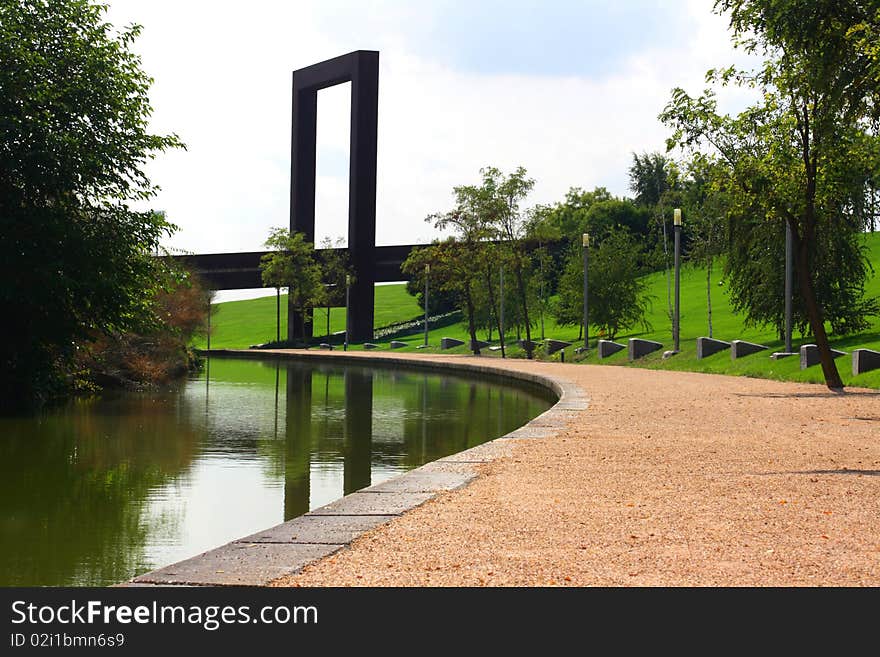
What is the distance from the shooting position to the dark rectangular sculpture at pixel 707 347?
3359cm

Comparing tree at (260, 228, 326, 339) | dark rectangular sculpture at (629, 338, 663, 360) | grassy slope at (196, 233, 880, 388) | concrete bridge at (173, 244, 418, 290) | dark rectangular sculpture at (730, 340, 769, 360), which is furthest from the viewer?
concrete bridge at (173, 244, 418, 290)

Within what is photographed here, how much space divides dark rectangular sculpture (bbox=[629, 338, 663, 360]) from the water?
12.2 metres

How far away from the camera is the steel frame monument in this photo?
65.9 metres

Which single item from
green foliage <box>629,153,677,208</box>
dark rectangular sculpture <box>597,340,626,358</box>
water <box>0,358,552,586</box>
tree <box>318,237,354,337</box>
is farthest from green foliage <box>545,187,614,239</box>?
water <box>0,358,552,586</box>

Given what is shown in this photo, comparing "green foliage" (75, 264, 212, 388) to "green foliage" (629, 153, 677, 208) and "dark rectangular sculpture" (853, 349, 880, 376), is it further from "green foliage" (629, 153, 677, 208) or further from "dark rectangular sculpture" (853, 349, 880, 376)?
"green foliage" (629, 153, 677, 208)

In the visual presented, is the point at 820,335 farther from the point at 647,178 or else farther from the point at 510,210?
the point at 647,178

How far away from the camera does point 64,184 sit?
63.2ft

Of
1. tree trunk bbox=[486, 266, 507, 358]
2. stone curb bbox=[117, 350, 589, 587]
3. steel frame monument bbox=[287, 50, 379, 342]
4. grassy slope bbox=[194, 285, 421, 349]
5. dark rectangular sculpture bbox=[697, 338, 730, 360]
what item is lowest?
grassy slope bbox=[194, 285, 421, 349]

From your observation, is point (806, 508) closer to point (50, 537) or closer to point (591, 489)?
point (591, 489)

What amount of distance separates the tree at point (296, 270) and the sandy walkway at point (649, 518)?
187 feet

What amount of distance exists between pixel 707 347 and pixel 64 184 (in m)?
21.2

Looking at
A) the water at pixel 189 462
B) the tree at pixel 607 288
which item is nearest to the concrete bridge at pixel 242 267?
the tree at pixel 607 288

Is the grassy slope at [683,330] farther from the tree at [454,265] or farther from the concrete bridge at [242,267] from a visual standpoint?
the concrete bridge at [242,267]

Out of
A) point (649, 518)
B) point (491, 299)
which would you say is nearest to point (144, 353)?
point (649, 518)
